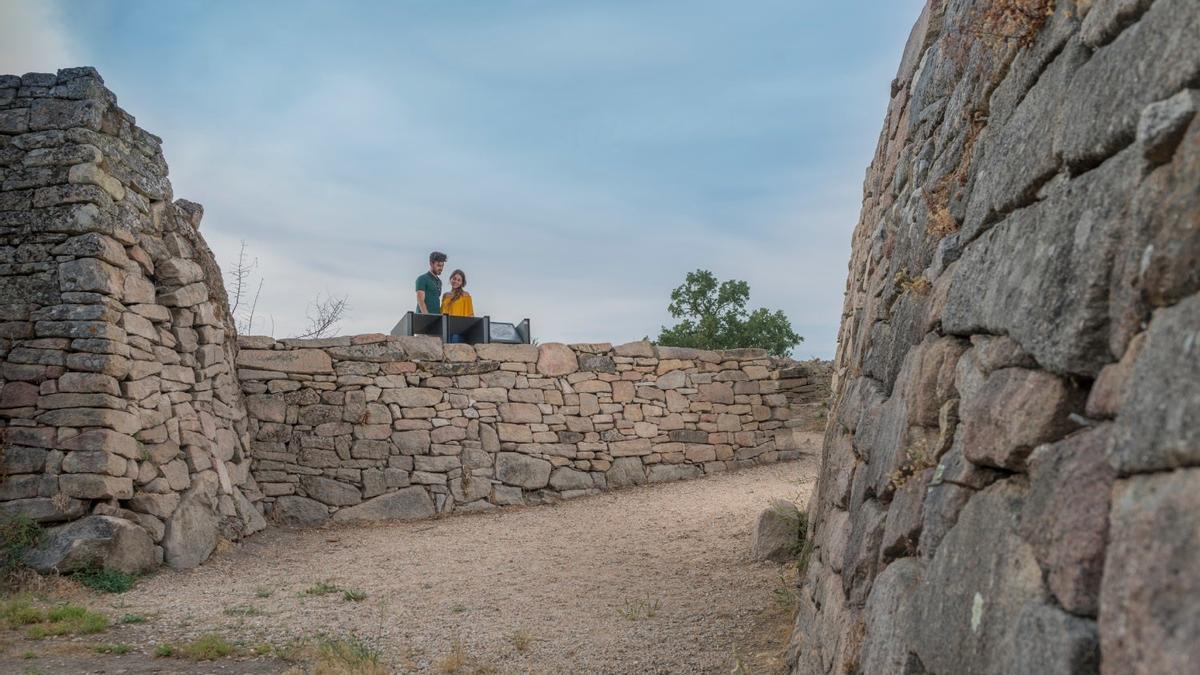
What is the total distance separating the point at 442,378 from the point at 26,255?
425 cm

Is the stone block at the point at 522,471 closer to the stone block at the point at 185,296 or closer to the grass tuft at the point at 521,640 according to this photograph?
the stone block at the point at 185,296

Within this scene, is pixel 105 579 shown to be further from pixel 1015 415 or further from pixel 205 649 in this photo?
pixel 1015 415

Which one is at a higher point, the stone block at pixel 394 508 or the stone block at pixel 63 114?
the stone block at pixel 63 114

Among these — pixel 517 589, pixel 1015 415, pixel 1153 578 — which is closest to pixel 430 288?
pixel 517 589

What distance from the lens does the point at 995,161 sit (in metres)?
2.63

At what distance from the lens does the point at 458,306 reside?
10.9 metres

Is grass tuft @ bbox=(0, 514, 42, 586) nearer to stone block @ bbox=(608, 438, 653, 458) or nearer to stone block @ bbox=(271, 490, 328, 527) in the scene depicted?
stone block @ bbox=(271, 490, 328, 527)

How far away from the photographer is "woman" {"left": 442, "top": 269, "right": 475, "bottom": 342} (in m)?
10.8

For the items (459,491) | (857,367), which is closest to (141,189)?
(459,491)

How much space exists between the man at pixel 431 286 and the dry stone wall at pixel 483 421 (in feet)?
2.36

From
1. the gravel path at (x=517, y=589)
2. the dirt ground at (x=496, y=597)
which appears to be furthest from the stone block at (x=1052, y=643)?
the gravel path at (x=517, y=589)

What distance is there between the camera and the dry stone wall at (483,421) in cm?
934

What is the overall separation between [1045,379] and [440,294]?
940cm

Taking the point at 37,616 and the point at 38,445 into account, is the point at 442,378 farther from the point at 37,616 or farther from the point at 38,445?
the point at 37,616
